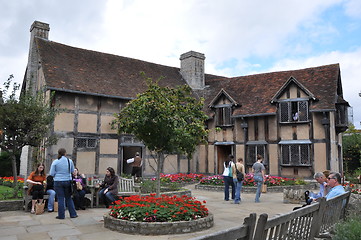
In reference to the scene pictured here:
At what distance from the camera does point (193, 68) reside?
24.7 m

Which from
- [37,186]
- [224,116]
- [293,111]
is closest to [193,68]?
[224,116]

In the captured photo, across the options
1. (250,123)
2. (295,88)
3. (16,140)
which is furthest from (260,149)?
(16,140)

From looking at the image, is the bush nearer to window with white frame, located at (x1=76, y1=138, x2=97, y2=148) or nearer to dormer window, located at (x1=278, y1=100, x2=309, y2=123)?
window with white frame, located at (x1=76, y1=138, x2=97, y2=148)

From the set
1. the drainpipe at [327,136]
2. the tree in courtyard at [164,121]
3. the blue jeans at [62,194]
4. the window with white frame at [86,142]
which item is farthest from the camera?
the drainpipe at [327,136]

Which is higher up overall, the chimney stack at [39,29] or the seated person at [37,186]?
the chimney stack at [39,29]

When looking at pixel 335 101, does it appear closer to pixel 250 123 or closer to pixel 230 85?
pixel 250 123

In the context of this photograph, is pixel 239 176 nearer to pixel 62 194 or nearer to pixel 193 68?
pixel 62 194

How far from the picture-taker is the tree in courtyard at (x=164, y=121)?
27.5 feet

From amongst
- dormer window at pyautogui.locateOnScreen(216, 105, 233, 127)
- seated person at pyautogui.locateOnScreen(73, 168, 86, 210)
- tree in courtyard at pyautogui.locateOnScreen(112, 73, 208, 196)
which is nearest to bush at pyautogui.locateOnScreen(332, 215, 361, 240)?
tree in courtyard at pyautogui.locateOnScreen(112, 73, 208, 196)

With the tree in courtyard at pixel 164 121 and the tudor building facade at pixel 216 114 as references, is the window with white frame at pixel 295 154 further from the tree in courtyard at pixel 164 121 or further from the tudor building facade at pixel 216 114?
the tree in courtyard at pixel 164 121

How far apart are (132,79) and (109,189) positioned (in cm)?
1240

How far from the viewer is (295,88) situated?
18.5 m

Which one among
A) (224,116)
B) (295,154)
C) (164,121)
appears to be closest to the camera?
(164,121)

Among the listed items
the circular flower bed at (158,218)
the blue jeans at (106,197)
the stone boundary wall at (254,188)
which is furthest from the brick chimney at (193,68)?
the circular flower bed at (158,218)
